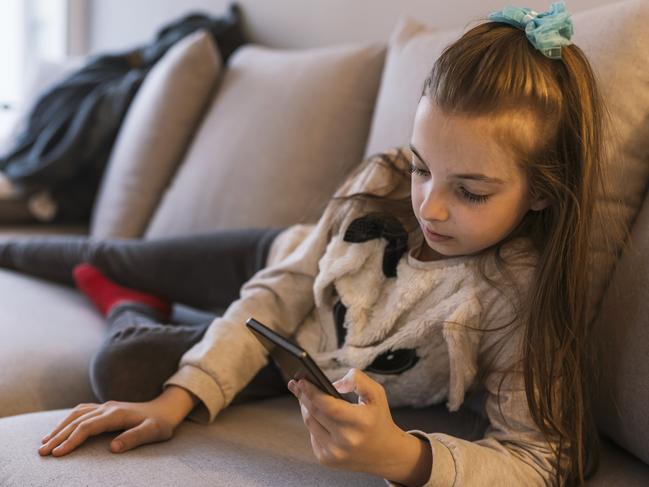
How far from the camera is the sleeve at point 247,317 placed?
1.07 meters

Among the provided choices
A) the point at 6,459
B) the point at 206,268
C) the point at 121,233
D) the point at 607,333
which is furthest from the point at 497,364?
the point at 121,233

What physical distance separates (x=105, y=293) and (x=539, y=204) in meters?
0.94

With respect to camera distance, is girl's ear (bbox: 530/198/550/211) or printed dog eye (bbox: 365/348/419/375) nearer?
girl's ear (bbox: 530/198/550/211)

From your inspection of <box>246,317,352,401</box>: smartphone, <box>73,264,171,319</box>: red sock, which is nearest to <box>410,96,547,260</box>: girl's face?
<box>246,317,352,401</box>: smartphone

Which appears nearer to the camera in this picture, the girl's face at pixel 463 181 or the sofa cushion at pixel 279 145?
the girl's face at pixel 463 181

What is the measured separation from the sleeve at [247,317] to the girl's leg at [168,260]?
196 mm

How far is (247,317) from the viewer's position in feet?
3.86

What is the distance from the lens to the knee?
109cm

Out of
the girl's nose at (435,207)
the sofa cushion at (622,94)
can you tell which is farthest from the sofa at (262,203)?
the girl's nose at (435,207)

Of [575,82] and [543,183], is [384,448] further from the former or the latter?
[575,82]

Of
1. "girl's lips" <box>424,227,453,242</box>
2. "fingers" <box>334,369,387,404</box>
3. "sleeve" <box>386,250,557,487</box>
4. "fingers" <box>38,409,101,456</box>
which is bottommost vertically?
"fingers" <box>38,409,101,456</box>

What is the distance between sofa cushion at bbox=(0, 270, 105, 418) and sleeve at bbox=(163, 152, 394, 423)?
22cm

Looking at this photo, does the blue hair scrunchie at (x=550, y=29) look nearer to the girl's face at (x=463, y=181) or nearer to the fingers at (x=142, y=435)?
the girl's face at (x=463, y=181)

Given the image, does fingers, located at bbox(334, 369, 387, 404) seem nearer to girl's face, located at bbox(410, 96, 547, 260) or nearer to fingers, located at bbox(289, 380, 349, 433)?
fingers, located at bbox(289, 380, 349, 433)
